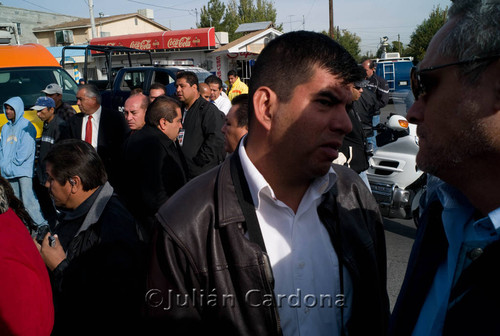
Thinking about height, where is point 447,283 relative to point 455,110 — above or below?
below

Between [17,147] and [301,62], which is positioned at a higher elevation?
[301,62]

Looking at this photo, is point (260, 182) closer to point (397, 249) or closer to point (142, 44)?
point (397, 249)

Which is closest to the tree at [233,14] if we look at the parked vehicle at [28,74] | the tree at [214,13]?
the tree at [214,13]

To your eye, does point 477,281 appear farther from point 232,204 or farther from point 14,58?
point 14,58

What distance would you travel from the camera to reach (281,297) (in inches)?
61.7

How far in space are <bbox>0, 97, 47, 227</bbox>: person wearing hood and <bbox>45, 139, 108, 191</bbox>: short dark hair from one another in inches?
163

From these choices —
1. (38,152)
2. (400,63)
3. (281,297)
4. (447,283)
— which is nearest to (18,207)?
(281,297)

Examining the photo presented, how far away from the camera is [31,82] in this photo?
7816 millimetres

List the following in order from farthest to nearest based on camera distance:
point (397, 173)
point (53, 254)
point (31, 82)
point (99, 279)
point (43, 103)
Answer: point (31, 82)
point (43, 103)
point (397, 173)
point (53, 254)
point (99, 279)

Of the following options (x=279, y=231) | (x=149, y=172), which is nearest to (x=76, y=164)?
(x=149, y=172)

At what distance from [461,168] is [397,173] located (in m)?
4.25

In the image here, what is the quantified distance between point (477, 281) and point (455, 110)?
509mm

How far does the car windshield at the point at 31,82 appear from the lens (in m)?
7.59

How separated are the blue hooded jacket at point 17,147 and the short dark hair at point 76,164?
4.14 metres
